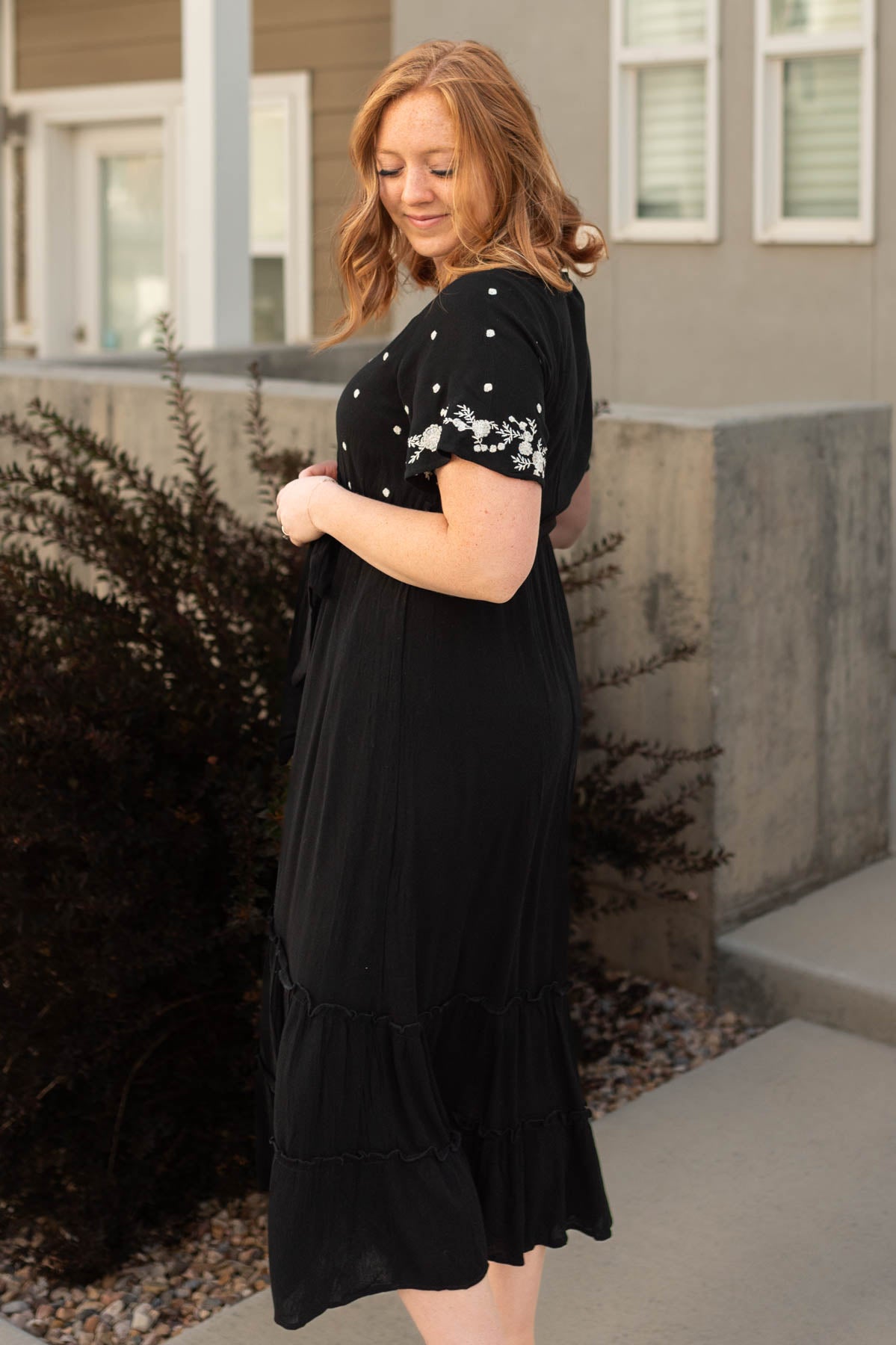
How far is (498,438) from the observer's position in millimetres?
1822

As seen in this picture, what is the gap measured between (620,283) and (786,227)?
0.87 meters

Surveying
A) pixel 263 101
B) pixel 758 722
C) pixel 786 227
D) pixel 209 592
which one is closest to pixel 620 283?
pixel 786 227

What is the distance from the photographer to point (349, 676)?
2049mm

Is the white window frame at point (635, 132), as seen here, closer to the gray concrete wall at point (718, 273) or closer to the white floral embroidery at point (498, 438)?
the gray concrete wall at point (718, 273)

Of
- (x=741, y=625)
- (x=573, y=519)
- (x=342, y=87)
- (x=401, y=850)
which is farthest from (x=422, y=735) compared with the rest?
(x=342, y=87)

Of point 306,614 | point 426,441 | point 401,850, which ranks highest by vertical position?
point 426,441

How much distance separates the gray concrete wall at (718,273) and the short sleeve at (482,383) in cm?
482

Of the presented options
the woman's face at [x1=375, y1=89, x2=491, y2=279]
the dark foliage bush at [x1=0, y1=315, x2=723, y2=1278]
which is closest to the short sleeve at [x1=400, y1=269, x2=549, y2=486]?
the woman's face at [x1=375, y1=89, x2=491, y2=279]

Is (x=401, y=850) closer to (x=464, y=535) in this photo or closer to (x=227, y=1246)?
(x=464, y=535)

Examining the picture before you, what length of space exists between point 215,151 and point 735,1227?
16.1 ft

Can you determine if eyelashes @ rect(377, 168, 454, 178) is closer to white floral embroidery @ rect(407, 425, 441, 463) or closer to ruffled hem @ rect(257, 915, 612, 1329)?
white floral embroidery @ rect(407, 425, 441, 463)

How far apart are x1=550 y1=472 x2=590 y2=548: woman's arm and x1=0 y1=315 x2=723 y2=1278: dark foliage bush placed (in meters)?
0.82

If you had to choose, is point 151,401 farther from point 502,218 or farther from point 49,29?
point 49,29

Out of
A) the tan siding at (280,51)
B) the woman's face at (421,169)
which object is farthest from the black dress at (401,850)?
the tan siding at (280,51)
